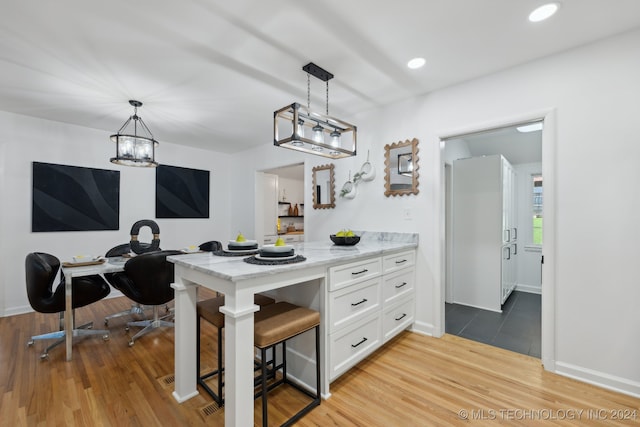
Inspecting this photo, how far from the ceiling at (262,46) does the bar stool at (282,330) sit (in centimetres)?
193

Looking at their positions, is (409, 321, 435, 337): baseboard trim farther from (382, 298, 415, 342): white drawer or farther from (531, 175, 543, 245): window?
(531, 175, 543, 245): window

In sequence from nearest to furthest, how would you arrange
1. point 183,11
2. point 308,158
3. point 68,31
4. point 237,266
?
point 237,266, point 183,11, point 68,31, point 308,158

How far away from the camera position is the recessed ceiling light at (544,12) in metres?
1.75

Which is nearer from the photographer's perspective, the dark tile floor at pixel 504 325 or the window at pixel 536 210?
the dark tile floor at pixel 504 325

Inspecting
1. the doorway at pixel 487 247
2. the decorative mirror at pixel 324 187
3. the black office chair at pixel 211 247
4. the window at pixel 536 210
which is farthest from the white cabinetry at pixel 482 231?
the black office chair at pixel 211 247

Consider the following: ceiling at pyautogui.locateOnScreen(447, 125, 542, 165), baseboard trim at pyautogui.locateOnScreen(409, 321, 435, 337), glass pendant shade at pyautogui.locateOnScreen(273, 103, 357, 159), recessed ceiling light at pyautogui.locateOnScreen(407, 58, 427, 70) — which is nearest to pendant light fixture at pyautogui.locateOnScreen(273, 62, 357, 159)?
glass pendant shade at pyautogui.locateOnScreen(273, 103, 357, 159)

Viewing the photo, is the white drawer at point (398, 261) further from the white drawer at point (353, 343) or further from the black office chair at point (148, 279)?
→ the black office chair at point (148, 279)

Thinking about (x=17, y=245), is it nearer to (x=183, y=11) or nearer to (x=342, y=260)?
(x=183, y=11)

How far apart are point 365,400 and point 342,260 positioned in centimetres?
94

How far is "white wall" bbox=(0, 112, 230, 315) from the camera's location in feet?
11.6

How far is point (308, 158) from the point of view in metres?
4.21

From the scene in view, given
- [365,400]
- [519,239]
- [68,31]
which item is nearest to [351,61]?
[68,31]

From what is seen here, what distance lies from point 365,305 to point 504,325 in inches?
79.3

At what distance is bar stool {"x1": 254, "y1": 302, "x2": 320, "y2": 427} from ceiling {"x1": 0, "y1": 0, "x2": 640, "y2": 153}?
1.93 m
